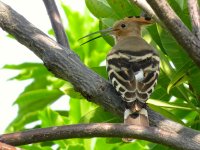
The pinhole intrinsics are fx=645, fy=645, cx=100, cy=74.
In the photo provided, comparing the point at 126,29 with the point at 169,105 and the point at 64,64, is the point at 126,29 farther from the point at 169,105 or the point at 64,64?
the point at 64,64

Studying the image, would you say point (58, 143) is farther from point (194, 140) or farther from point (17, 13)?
point (194, 140)

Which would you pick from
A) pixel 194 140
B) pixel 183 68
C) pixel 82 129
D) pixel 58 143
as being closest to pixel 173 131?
pixel 194 140

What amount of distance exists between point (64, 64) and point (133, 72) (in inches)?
43.5

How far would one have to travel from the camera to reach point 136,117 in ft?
12.2

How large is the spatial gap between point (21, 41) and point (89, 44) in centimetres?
220

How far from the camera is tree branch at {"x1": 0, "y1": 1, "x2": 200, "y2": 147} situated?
3053mm

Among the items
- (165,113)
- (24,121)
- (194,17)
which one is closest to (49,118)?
(24,121)

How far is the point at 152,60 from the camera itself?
4.11m

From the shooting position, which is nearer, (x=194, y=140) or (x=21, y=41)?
(x=194, y=140)

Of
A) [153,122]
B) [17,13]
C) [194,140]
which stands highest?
[17,13]


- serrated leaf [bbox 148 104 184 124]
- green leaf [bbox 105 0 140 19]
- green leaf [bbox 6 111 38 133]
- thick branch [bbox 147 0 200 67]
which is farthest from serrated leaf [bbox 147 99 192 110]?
green leaf [bbox 6 111 38 133]

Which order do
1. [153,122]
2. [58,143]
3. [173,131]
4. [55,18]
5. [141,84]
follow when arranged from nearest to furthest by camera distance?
[173,131]
[153,122]
[55,18]
[141,84]
[58,143]

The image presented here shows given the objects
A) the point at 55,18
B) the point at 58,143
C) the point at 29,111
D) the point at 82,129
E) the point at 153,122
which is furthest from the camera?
the point at 29,111

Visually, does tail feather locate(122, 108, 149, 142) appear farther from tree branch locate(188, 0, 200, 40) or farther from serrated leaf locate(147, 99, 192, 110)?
tree branch locate(188, 0, 200, 40)
